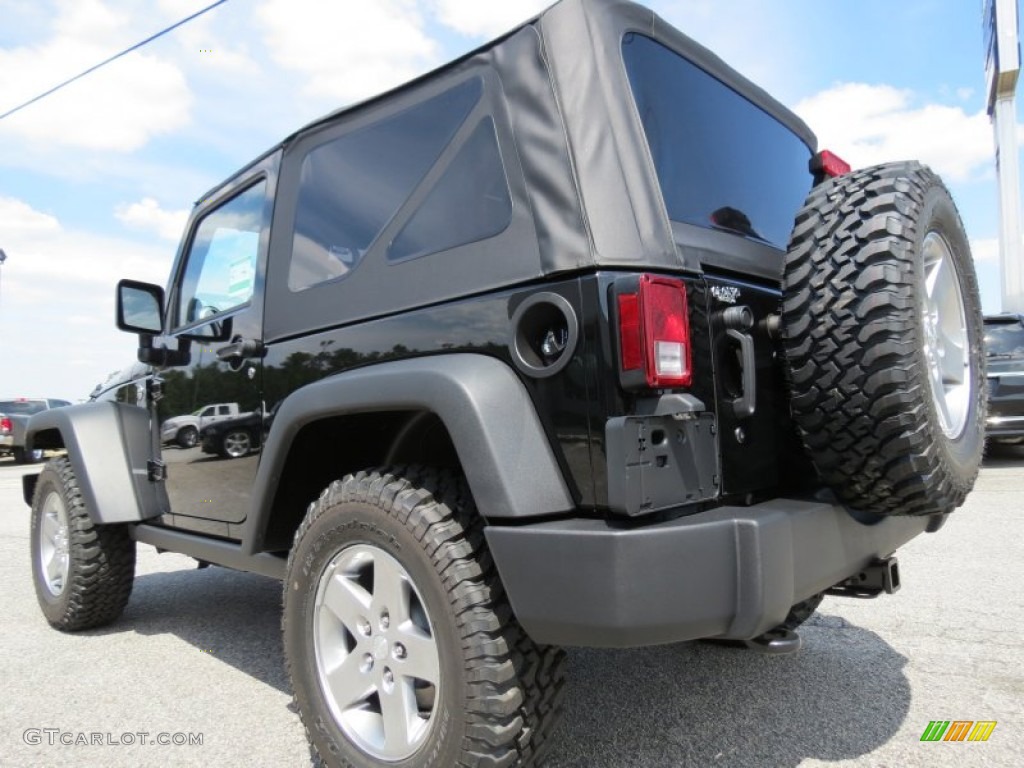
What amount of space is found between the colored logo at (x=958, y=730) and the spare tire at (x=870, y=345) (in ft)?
2.87

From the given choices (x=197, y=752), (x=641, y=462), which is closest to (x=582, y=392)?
(x=641, y=462)

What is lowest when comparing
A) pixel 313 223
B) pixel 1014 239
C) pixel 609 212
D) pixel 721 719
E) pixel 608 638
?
pixel 721 719

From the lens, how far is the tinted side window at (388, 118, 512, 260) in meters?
1.99

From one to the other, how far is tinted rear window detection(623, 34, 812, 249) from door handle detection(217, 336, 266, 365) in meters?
1.55

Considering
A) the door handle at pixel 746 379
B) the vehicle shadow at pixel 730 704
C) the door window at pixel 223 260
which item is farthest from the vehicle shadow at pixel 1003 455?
the door window at pixel 223 260

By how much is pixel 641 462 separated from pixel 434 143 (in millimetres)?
1137

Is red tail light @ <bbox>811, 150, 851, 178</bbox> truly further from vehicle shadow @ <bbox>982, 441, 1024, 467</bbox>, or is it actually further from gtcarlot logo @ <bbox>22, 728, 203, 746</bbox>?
vehicle shadow @ <bbox>982, 441, 1024, 467</bbox>

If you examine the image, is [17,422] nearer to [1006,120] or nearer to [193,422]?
[193,422]

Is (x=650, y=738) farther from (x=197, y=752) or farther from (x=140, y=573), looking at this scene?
(x=140, y=573)

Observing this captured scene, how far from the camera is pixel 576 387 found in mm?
1725

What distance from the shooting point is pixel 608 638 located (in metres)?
1.64

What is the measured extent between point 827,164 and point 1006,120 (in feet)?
78.9

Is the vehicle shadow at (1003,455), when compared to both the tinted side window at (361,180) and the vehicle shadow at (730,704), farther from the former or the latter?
the tinted side window at (361,180)

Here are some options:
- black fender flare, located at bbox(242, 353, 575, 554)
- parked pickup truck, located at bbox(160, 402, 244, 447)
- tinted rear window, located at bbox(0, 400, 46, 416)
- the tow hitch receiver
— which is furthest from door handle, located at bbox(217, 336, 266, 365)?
tinted rear window, located at bbox(0, 400, 46, 416)
